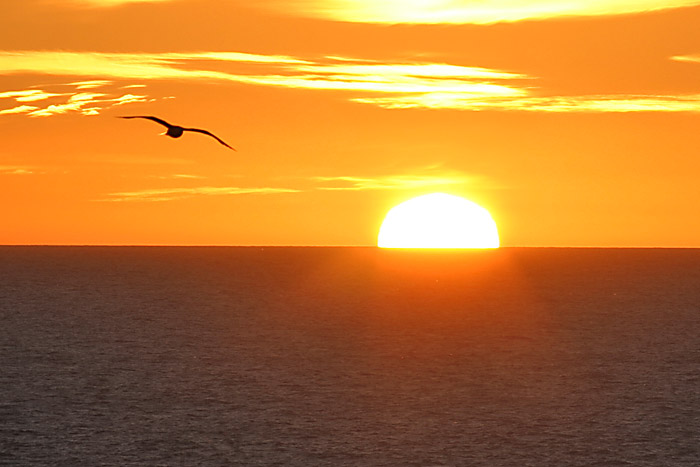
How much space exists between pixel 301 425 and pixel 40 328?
303 ft

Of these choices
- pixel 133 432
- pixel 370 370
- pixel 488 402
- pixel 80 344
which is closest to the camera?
pixel 133 432

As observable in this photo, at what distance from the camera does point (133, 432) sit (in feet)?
301

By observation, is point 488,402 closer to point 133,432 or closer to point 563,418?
point 563,418

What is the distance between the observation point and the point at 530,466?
8206cm

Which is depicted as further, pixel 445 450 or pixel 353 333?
pixel 353 333

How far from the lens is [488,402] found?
355ft

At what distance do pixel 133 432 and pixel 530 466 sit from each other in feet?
103

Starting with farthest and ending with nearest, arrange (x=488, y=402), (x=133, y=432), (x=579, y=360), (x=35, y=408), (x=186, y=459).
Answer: (x=579, y=360) < (x=488, y=402) < (x=35, y=408) < (x=133, y=432) < (x=186, y=459)

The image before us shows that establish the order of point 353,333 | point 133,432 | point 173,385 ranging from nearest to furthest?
point 133,432 < point 173,385 < point 353,333

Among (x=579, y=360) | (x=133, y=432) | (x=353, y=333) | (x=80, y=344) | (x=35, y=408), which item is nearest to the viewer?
(x=133, y=432)

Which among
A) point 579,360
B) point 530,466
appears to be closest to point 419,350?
point 579,360

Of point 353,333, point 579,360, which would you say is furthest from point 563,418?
point 353,333

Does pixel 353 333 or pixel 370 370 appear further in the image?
pixel 353 333

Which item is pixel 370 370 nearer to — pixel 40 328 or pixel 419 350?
pixel 419 350
